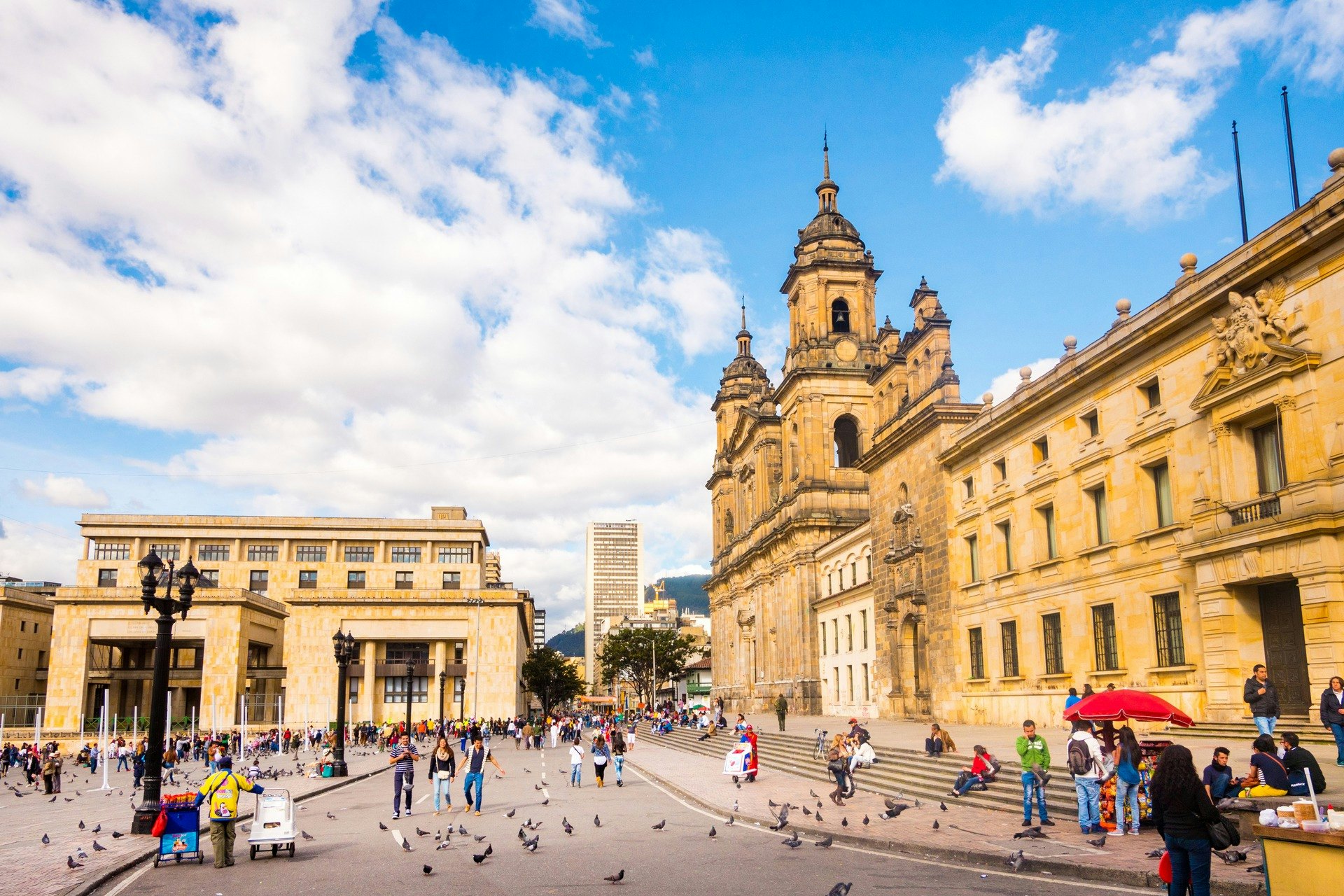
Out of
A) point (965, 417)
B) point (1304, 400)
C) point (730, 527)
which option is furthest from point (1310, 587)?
point (730, 527)

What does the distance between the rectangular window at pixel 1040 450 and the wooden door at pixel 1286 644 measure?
8.37 meters

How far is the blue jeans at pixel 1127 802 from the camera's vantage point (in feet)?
46.3

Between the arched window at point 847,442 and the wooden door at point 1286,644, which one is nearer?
the wooden door at point 1286,644

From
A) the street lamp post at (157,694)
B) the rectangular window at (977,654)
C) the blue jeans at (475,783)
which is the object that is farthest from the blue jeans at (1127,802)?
the rectangular window at (977,654)

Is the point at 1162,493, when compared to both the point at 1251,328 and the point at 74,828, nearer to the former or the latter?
the point at 1251,328

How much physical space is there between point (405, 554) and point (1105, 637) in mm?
69529

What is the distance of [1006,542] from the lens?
30406mm

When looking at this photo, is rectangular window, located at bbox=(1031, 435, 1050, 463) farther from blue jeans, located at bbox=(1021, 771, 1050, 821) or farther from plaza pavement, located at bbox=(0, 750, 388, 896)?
plaza pavement, located at bbox=(0, 750, 388, 896)

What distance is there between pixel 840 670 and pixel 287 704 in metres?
42.9

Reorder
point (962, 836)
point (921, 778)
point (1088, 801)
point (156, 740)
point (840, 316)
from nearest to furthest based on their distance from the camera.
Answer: point (1088, 801) → point (962, 836) → point (156, 740) → point (921, 778) → point (840, 316)

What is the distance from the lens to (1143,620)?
23.3 m

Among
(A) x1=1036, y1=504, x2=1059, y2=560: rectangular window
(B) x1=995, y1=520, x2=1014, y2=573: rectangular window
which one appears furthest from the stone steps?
(B) x1=995, y1=520, x2=1014, y2=573: rectangular window

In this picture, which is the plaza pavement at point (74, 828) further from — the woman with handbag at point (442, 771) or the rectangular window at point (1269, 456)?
the rectangular window at point (1269, 456)

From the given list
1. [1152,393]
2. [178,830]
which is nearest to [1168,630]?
[1152,393]
